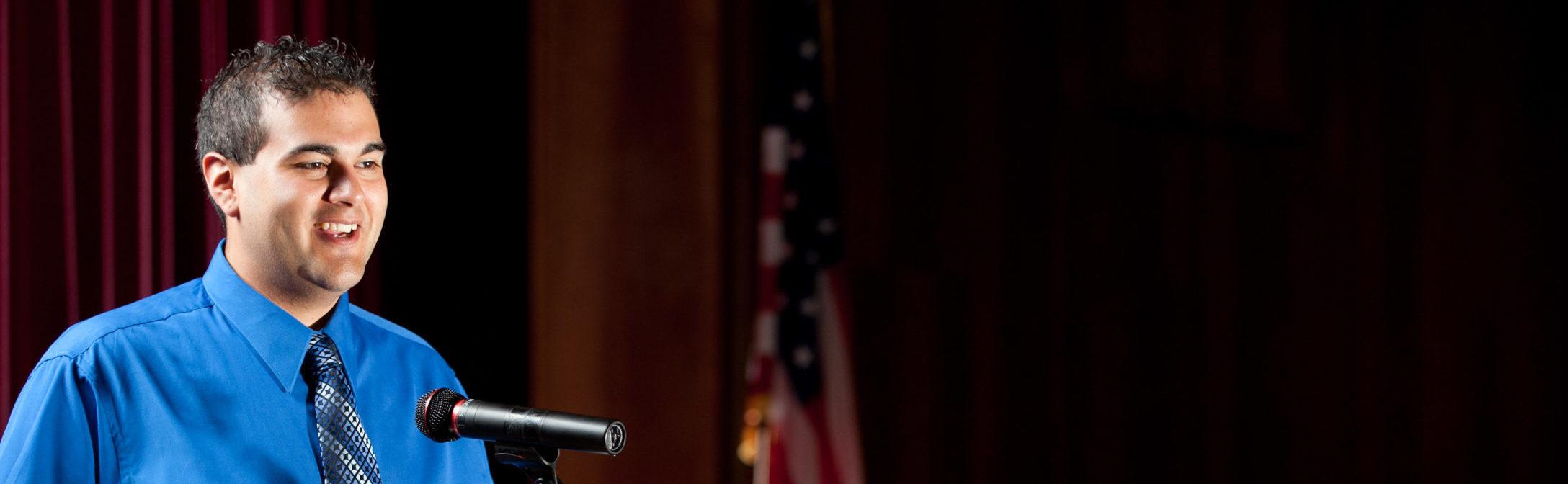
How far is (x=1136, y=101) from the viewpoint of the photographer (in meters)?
4.01

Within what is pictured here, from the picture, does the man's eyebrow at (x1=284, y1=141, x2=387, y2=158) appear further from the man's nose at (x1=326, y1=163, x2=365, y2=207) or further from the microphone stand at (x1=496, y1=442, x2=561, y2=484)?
the microphone stand at (x1=496, y1=442, x2=561, y2=484)

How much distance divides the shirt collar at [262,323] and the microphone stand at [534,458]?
272 mm

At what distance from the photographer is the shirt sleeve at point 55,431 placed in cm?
109

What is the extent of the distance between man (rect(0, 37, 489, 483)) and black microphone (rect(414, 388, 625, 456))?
18cm

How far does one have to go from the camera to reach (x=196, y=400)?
3.96ft

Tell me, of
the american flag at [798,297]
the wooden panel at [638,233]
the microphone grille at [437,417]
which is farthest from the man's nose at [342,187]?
the american flag at [798,297]

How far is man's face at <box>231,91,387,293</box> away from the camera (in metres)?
1.24

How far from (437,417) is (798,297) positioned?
213cm

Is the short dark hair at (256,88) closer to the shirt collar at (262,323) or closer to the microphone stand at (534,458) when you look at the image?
the shirt collar at (262,323)

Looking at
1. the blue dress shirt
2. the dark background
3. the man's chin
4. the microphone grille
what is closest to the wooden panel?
the dark background

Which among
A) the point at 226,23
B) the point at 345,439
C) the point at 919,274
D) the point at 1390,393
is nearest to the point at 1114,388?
the point at 919,274

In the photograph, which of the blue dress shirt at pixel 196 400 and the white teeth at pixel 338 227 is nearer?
the blue dress shirt at pixel 196 400

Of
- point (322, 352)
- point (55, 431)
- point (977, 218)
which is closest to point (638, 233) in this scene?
point (977, 218)

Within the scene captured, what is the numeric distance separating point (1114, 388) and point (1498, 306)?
2300 mm
